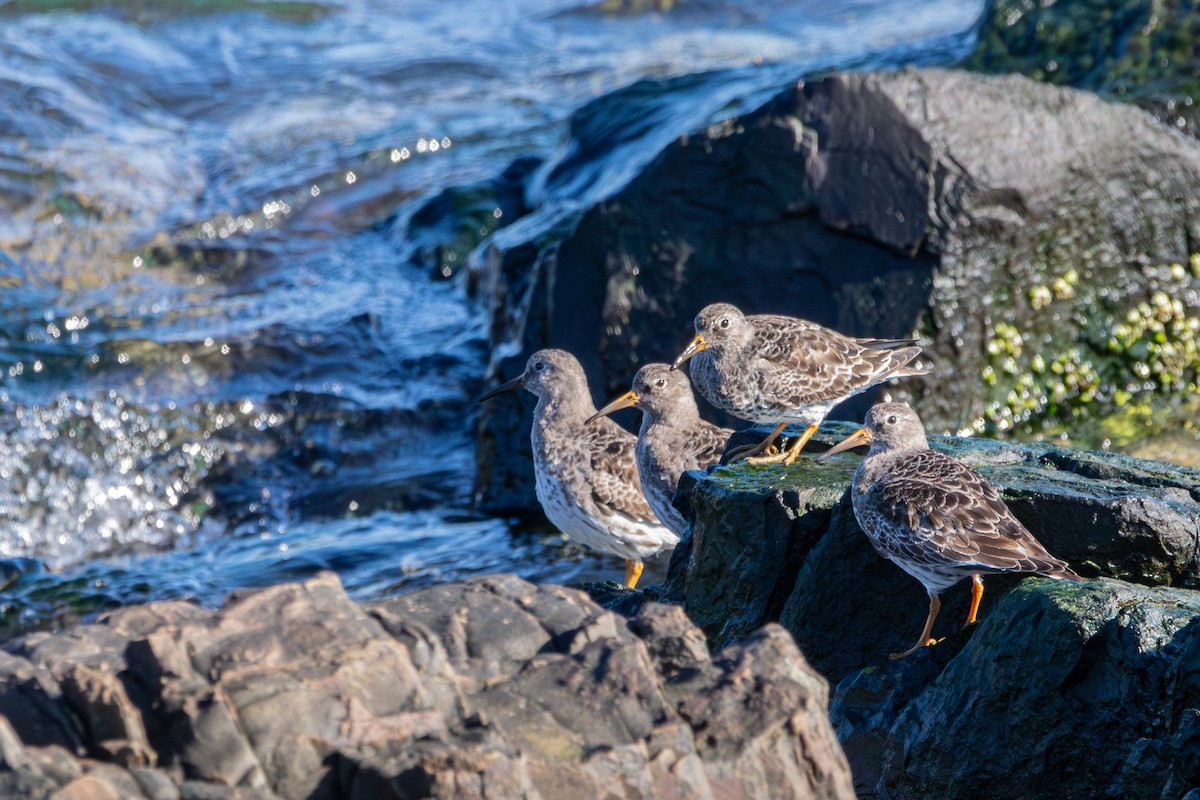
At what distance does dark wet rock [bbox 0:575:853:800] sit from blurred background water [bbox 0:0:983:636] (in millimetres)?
5431

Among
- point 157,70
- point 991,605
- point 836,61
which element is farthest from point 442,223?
point 991,605

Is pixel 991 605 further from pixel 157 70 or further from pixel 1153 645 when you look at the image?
pixel 157 70

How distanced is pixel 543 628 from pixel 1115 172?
7580 millimetres

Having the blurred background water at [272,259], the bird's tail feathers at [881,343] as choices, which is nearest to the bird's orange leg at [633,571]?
the blurred background water at [272,259]

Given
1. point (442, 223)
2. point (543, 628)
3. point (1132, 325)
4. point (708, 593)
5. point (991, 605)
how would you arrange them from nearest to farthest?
point (543, 628) → point (991, 605) → point (708, 593) → point (1132, 325) → point (442, 223)

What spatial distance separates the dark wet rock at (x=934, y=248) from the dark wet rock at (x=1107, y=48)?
4.16 ft

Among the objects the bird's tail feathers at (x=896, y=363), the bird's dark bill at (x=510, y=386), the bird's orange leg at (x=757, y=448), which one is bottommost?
the bird's dark bill at (x=510, y=386)

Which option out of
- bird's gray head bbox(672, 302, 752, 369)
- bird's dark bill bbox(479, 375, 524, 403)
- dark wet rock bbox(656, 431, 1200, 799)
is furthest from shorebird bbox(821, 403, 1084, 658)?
bird's dark bill bbox(479, 375, 524, 403)

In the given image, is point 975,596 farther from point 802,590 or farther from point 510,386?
point 510,386

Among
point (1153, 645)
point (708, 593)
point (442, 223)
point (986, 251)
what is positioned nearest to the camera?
point (1153, 645)

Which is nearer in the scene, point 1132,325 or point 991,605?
point 991,605

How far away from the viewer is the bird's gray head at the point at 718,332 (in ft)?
25.7

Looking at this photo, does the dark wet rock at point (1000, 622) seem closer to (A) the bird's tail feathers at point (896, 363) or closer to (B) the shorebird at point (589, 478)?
(A) the bird's tail feathers at point (896, 363)

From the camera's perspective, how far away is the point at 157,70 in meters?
22.5
